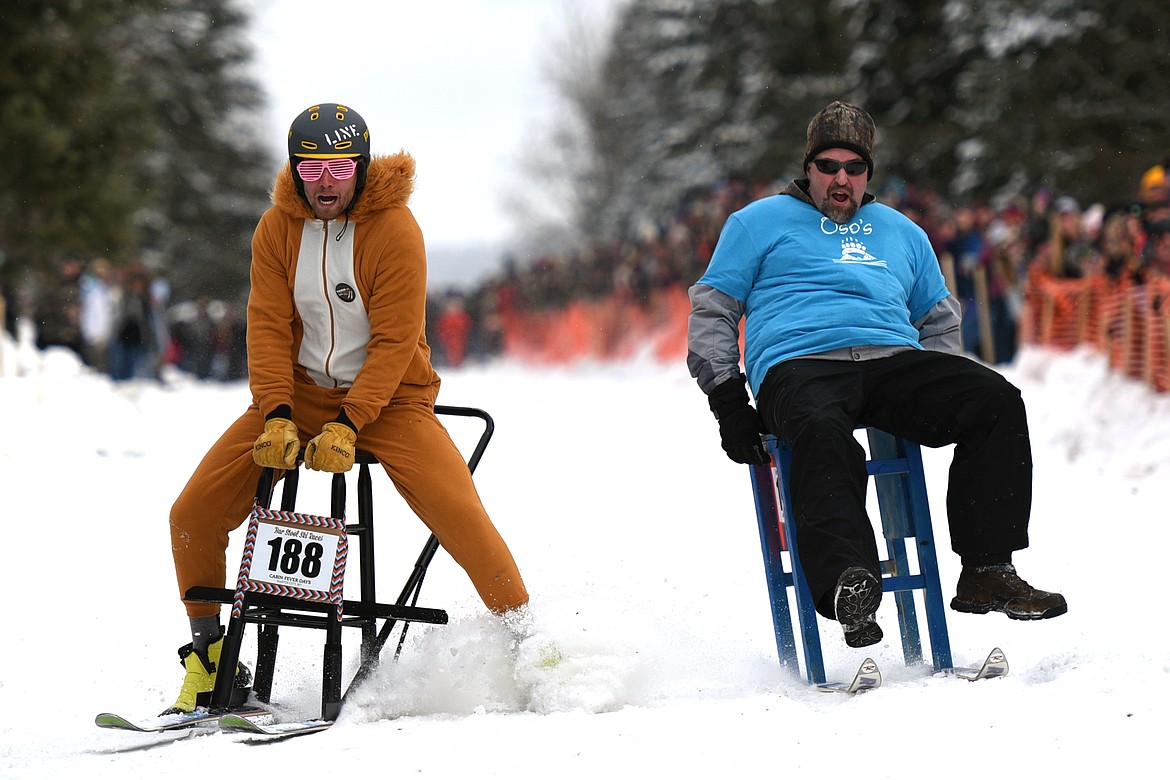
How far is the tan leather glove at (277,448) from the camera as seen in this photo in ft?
15.0

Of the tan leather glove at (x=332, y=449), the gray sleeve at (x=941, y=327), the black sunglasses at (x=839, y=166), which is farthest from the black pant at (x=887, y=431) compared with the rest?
the tan leather glove at (x=332, y=449)

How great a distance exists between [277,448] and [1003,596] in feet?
7.66

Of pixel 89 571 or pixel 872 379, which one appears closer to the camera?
pixel 872 379

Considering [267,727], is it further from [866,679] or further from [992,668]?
[992,668]

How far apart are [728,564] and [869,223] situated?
113 inches

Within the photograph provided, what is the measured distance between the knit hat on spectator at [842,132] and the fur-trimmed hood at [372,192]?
1.44 meters

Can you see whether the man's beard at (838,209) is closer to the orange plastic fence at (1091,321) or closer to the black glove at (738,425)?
the black glove at (738,425)

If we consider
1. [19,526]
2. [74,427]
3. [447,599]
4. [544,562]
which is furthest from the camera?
[74,427]

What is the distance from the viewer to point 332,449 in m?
4.52

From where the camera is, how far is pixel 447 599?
6.81 m

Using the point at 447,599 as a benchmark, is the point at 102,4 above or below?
above

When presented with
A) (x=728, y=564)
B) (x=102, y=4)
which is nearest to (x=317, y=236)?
(x=728, y=564)

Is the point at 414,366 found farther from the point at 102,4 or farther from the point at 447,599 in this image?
the point at 102,4

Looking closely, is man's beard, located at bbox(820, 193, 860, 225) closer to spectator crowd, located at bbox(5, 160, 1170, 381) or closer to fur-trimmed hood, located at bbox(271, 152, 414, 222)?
fur-trimmed hood, located at bbox(271, 152, 414, 222)
